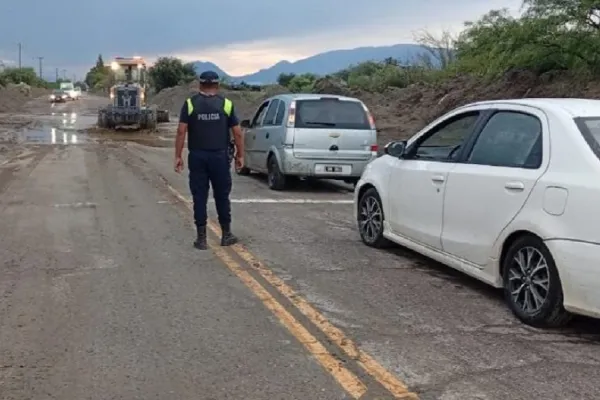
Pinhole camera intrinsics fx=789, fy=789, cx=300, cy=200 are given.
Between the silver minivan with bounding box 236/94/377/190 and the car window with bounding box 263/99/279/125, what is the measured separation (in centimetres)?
41

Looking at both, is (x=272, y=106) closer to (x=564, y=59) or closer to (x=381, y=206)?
(x=381, y=206)

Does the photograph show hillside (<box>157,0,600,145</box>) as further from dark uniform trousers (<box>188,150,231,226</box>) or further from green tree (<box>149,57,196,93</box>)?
green tree (<box>149,57,196,93</box>)

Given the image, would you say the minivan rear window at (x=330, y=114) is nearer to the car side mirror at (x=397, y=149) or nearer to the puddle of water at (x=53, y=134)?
the car side mirror at (x=397, y=149)

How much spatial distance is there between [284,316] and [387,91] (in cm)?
3569

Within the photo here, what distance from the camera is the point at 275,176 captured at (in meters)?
13.5

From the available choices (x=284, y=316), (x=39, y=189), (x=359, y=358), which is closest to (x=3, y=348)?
(x=284, y=316)

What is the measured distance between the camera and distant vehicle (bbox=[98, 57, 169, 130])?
32.1 meters

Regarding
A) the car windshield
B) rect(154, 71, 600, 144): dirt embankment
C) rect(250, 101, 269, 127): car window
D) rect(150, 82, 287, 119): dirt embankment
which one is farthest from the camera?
rect(150, 82, 287, 119): dirt embankment

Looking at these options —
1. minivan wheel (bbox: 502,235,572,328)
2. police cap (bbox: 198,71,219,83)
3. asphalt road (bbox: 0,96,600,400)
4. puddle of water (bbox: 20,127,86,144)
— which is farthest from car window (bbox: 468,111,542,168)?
puddle of water (bbox: 20,127,86,144)

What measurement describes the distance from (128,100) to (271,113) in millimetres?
19922

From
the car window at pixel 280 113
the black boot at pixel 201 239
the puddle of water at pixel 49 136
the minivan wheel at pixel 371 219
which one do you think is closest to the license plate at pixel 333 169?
the car window at pixel 280 113

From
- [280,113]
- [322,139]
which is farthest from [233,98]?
[322,139]

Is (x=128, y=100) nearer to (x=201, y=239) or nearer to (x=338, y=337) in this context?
(x=201, y=239)

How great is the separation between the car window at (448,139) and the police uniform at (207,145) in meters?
2.12
